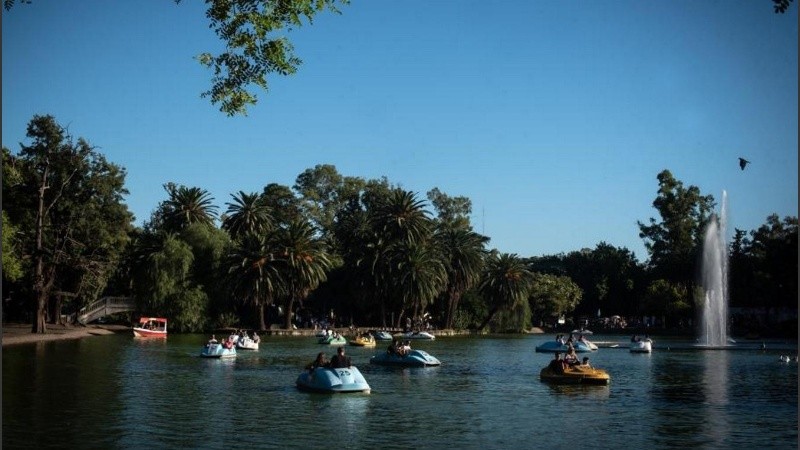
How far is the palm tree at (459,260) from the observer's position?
107562 mm

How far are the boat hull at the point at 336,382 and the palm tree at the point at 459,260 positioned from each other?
7245 centimetres

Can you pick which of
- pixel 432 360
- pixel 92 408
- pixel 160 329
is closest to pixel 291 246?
pixel 160 329

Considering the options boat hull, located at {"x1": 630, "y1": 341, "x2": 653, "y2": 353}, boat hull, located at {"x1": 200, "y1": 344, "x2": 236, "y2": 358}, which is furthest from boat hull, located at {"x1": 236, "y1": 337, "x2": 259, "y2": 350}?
boat hull, located at {"x1": 630, "y1": 341, "x2": 653, "y2": 353}

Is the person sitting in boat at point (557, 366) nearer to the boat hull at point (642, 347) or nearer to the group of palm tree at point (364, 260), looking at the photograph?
the boat hull at point (642, 347)

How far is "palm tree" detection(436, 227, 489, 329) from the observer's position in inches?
4235

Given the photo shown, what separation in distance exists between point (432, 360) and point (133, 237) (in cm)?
6164

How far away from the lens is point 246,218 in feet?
348

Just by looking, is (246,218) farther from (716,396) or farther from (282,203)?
(716,396)

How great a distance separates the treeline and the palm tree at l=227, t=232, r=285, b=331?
151mm

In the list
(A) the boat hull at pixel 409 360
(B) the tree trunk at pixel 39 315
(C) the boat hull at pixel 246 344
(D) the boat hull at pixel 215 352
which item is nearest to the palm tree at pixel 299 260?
(C) the boat hull at pixel 246 344

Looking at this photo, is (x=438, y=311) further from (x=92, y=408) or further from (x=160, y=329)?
(x=92, y=408)

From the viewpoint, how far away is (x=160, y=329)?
8225 cm

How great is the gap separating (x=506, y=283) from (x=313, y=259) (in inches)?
1041

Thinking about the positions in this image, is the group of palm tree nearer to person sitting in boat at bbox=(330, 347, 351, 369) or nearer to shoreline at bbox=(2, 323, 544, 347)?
shoreline at bbox=(2, 323, 544, 347)
